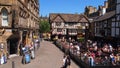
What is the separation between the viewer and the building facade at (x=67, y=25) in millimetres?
82750

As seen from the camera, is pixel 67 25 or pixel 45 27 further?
pixel 45 27

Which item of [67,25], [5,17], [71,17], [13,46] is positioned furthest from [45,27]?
[5,17]

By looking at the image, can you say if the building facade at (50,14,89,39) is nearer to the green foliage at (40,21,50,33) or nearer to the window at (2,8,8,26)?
the green foliage at (40,21,50,33)

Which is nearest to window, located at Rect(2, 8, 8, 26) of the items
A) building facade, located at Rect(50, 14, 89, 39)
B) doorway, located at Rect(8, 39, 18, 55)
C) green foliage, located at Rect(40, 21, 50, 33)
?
doorway, located at Rect(8, 39, 18, 55)

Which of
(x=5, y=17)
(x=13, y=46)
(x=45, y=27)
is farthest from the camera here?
(x=45, y=27)

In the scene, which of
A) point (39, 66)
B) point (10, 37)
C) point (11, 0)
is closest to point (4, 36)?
point (10, 37)

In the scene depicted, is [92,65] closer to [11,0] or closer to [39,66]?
[39,66]

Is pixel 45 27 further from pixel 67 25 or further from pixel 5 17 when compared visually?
pixel 5 17

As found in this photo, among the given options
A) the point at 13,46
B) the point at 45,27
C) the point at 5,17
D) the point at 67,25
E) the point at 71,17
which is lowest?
the point at 13,46

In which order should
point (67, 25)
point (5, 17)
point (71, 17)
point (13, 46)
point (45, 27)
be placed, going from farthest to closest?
point (45, 27), point (71, 17), point (67, 25), point (13, 46), point (5, 17)

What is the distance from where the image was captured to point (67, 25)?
275 feet

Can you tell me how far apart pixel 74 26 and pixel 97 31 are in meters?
23.3

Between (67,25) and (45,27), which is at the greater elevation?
(67,25)

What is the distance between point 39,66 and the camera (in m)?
26.5
